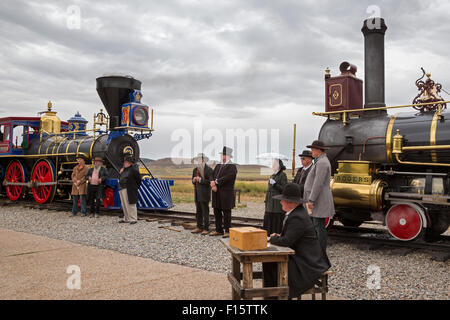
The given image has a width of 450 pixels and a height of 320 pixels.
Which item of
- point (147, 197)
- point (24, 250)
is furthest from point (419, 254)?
point (147, 197)

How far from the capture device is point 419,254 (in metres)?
6.76

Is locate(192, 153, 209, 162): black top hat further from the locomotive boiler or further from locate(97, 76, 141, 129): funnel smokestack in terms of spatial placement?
locate(97, 76, 141, 129): funnel smokestack

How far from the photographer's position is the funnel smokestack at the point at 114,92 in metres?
12.9

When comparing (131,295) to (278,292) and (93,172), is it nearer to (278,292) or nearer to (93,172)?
(278,292)

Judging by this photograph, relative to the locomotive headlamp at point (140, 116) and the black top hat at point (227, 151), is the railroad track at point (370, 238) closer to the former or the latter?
the black top hat at point (227, 151)

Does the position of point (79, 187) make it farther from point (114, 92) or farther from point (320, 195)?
point (320, 195)

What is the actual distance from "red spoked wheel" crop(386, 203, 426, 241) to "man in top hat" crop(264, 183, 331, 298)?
3.70 metres

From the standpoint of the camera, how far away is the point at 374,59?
838cm

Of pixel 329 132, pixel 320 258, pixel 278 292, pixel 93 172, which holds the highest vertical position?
pixel 329 132

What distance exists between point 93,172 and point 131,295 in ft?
26.8

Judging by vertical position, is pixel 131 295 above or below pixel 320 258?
below

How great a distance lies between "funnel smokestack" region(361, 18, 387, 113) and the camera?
827cm

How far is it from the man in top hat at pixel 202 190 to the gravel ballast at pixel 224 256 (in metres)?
0.42

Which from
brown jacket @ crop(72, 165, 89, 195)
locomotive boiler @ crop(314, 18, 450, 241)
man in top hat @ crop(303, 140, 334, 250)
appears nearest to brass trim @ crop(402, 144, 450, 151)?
locomotive boiler @ crop(314, 18, 450, 241)
